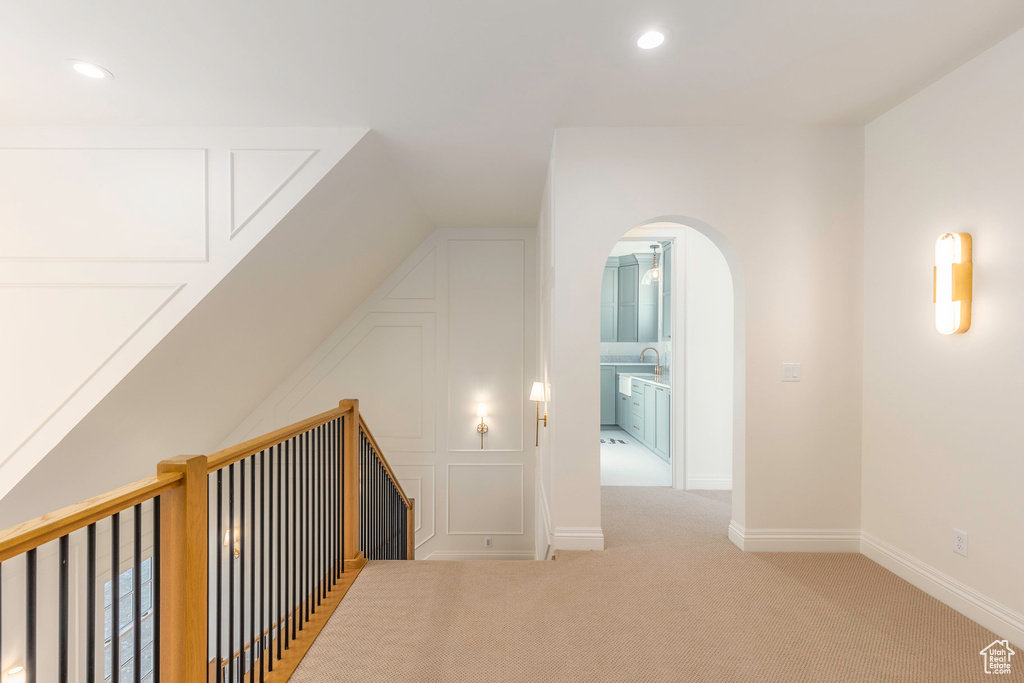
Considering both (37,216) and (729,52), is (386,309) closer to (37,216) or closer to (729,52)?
(37,216)

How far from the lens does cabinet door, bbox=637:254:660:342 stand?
7.48 meters

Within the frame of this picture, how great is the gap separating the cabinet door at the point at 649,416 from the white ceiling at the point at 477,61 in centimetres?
365

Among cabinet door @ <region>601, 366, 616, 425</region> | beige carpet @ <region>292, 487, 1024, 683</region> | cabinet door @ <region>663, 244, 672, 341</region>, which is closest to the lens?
beige carpet @ <region>292, 487, 1024, 683</region>

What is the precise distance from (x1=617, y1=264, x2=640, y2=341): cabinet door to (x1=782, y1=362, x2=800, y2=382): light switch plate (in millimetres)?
4732

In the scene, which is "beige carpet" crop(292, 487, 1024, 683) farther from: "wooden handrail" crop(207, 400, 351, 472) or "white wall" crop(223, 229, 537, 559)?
"white wall" crop(223, 229, 537, 559)

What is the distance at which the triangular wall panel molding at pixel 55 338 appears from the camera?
2787 mm

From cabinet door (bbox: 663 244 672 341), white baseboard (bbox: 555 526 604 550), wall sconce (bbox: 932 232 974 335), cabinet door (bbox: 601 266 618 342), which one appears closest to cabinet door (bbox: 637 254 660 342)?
cabinet door (bbox: 601 266 618 342)

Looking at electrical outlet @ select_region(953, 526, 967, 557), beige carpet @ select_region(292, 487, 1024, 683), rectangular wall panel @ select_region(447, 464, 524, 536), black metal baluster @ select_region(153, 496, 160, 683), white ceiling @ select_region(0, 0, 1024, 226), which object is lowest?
rectangular wall panel @ select_region(447, 464, 524, 536)

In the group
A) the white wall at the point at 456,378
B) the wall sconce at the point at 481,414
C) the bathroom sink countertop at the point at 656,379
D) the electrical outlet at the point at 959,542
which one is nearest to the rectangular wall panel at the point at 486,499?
the white wall at the point at 456,378

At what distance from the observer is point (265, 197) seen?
2.95m

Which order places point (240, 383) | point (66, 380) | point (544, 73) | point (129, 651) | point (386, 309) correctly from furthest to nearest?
point (386, 309) → point (240, 383) → point (129, 651) → point (66, 380) → point (544, 73)

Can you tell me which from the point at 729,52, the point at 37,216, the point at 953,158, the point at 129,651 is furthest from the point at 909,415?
the point at 129,651

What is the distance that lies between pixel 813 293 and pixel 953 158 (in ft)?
2.84

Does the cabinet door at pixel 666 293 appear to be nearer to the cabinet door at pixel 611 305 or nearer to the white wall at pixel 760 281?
the cabinet door at pixel 611 305
